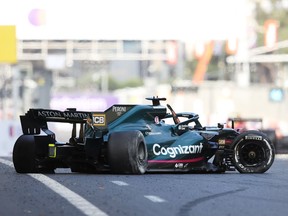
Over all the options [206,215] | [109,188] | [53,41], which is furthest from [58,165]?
[53,41]

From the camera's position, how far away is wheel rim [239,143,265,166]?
56.5 feet

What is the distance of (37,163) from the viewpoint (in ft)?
54.4

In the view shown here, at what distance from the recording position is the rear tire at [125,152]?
1595 cm

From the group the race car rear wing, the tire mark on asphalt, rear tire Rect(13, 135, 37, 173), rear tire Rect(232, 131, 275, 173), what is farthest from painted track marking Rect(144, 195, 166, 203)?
rear tire Rect(232, 131, 275, 173)

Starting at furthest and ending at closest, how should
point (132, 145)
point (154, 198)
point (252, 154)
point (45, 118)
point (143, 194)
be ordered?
point (252, 154), point (45, 118), point (132, 145), point (143, 194), point (154, 198)

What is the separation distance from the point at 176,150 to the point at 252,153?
1359mm

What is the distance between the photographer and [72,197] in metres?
12.0

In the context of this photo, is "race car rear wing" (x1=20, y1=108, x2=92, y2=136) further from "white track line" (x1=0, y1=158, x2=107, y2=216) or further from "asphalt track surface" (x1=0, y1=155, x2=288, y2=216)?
"white track line" (x1=0, y1=158, x2=107, y2=216)

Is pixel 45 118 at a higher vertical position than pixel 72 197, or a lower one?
higher

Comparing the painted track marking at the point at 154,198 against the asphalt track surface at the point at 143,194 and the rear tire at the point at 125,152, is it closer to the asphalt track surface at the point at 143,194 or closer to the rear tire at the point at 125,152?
→ the asphalt track surface at the point at 143,194

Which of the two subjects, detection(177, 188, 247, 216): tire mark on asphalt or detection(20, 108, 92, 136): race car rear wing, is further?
detection(20, 108, 92, 136): race car rear wing

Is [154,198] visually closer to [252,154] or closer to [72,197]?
[72,197]

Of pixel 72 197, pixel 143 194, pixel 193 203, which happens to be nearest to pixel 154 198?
pixel 143 194

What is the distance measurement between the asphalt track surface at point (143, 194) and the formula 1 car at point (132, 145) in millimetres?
372
